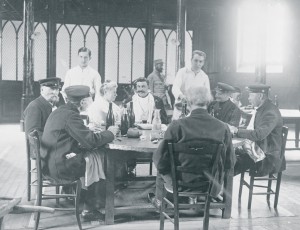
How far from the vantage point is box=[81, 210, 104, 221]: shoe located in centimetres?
412

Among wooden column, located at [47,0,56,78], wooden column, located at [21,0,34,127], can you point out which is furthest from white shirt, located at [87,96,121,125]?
wooden column, located at [47,0,56,78]

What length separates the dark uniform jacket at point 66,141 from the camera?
3709 millimetres

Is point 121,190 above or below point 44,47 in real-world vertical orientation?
below

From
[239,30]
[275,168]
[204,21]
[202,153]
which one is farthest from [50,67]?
[202,153]

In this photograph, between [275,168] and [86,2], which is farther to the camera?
[86,2]

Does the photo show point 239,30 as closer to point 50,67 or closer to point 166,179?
point 50,67

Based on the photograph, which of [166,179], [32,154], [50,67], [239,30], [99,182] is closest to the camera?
[166,179]

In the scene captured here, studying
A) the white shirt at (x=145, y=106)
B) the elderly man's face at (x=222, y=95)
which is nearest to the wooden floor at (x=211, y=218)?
the elderly man's face at (x=222, y=95)

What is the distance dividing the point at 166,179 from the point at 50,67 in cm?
808

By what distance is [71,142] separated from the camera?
3.80 metres

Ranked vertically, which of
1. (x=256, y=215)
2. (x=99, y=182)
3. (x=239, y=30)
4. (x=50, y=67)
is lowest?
(x=256, y=215)

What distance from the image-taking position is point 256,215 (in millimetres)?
4320

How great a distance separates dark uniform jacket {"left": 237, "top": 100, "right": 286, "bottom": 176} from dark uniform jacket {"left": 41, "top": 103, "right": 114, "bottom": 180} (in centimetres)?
147

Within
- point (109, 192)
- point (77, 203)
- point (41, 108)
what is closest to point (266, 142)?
point (109, 192)
